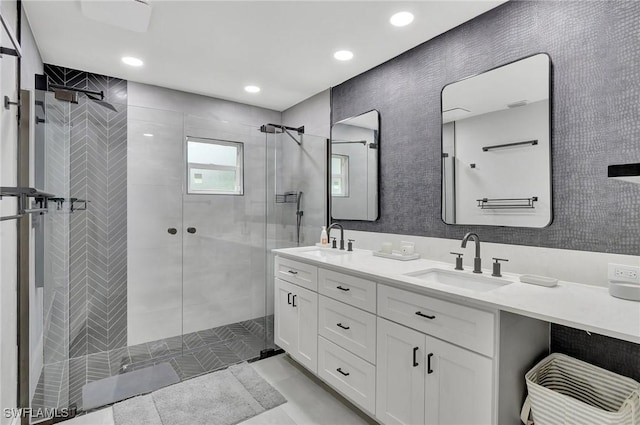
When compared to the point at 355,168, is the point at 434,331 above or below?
below

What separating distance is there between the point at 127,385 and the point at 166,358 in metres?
0.38

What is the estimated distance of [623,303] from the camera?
4.17 feet

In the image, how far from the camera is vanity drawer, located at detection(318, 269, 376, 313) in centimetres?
183

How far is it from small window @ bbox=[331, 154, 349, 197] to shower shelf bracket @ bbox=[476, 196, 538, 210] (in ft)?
4.21

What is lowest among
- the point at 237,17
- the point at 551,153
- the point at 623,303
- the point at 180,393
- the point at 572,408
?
the point at 180,393

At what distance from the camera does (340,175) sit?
121 inches

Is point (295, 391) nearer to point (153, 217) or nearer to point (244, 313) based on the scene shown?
point (244, 313)

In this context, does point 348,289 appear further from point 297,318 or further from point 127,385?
point 127,385

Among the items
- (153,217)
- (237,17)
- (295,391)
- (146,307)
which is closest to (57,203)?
(153,217)

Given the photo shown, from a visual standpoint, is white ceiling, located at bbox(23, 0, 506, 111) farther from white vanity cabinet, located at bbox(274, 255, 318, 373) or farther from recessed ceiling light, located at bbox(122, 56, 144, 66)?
white vanity cabinet, located at bbox(274, 255, 318, 373)

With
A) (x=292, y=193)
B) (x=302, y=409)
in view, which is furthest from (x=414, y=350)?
(x=292, y=193)

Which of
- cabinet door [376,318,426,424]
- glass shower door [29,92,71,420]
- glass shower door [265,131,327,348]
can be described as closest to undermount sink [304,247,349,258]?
glass shower door [265,131,327,348]

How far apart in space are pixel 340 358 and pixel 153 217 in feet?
6.39

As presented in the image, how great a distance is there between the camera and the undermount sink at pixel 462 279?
172 centimetres
